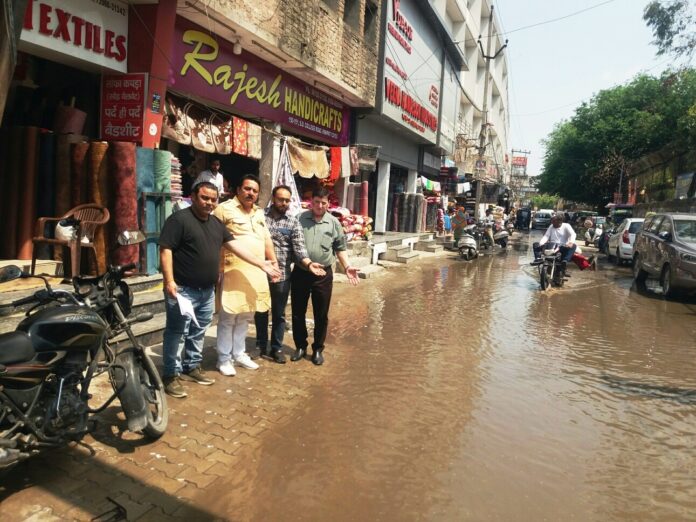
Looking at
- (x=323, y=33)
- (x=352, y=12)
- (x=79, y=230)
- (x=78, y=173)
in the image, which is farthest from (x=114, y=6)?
(x=352, y=12)

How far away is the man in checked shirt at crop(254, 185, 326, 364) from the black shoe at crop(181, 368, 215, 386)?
0.94m

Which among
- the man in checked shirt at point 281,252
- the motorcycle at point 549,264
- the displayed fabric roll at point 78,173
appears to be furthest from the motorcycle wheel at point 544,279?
the displayed fabric roll at point 78,173

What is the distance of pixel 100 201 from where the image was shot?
21.0ft

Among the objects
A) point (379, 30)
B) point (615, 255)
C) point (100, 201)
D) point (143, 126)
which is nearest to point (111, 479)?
point (100, 201)

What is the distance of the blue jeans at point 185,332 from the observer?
13.9 ft

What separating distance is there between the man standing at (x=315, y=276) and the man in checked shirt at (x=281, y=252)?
12cm

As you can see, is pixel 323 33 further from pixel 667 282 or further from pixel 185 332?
pixel 185 332

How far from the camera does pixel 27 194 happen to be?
20.7 feet

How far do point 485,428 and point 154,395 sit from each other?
2513 millimetres

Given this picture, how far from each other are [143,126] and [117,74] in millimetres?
816

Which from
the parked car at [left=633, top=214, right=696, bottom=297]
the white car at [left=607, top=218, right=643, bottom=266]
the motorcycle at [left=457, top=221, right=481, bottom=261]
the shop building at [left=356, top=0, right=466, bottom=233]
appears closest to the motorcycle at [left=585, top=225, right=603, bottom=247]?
the shop building at [left=356, top=0, right=466, bottom=233]

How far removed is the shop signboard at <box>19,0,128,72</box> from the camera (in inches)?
A: 228

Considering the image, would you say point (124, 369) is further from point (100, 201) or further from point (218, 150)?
point (218, 150)

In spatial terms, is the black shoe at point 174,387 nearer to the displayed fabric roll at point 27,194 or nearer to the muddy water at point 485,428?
the muddy water at point 485,428
